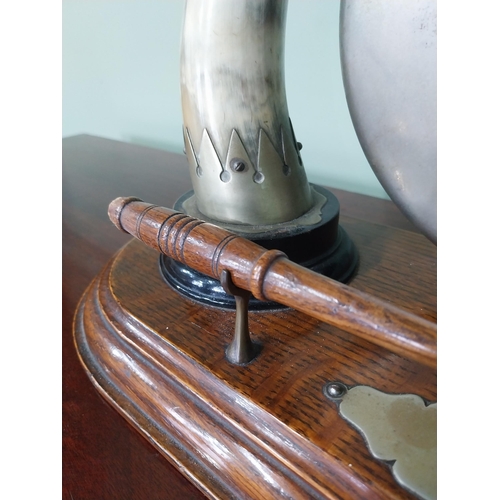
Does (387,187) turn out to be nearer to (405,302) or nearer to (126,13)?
(405,302)

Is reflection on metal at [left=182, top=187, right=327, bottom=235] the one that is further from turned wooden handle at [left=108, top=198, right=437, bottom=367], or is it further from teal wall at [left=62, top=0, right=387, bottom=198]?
teal wall at [left=62, top=0, right=387, bottom=198]

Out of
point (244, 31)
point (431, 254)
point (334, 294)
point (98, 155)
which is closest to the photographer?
point (334, 294)

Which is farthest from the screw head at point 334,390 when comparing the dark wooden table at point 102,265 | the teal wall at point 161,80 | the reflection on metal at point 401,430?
the teal wall at point 161,80

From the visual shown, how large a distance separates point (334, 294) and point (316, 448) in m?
0.10

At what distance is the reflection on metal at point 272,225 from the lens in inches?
16.1

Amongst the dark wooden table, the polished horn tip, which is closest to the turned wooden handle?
the polished horn tip

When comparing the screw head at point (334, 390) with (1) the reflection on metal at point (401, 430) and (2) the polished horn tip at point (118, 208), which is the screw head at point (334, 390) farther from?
(2) the polished horn tip at point (118, 208)

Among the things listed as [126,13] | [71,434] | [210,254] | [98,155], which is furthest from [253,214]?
[126,13]

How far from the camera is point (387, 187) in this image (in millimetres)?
329

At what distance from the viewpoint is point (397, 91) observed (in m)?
0.29

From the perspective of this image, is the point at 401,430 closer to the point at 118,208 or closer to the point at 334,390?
the point at 334,390

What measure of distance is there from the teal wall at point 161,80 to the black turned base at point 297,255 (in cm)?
33

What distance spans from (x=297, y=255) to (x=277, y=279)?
14 centimetres

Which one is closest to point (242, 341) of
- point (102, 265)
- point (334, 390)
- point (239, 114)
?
point (334, 390)
